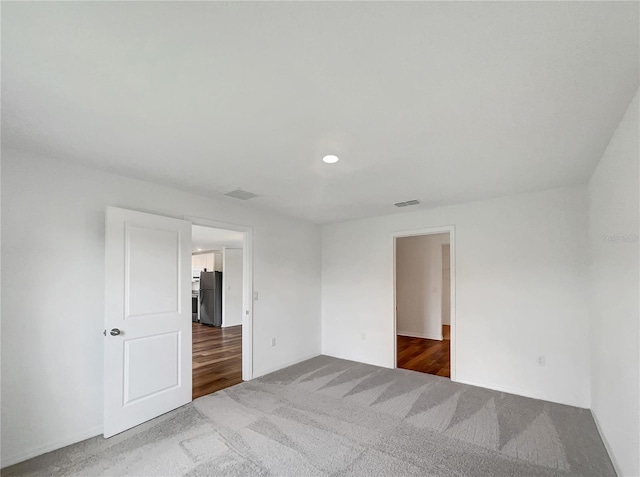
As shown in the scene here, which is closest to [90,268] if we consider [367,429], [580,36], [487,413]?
[367,429]

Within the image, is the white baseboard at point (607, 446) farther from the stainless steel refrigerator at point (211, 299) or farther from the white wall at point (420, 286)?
the stainless steel refrigerator at point (211, 299)

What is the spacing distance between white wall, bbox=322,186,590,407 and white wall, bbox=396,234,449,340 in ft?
8.37

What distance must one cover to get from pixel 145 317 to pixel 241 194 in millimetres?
1639

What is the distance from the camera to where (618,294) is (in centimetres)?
205

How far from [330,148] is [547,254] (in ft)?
9.55

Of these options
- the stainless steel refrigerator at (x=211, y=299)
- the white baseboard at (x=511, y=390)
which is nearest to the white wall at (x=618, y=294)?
the white baseboard at (x=511, y=390)

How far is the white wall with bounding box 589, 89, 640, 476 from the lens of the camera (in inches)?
68.1

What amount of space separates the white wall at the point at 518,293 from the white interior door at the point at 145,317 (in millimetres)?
2884

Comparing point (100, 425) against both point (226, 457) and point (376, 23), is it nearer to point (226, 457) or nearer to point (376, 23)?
point (226, 457)

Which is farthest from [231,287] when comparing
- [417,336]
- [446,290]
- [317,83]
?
[317,83]

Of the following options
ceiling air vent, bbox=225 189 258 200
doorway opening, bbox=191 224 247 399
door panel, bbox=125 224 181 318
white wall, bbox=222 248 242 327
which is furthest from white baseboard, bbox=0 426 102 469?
white wall, bbox=222 248 242 327

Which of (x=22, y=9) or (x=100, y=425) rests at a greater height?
(x=22, y=9)

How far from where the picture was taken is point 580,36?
121 centimetres

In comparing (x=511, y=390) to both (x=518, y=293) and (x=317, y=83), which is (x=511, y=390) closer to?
(x=518, y=293)
